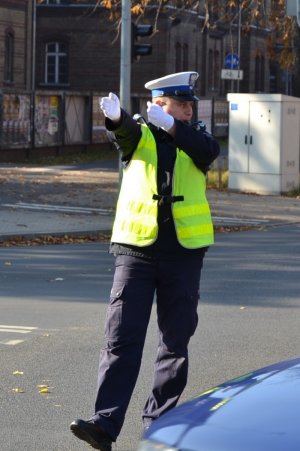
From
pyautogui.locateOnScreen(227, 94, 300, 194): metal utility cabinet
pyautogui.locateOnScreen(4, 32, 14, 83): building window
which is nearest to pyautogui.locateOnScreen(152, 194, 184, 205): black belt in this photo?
pyautogui.locateOnScreen(227, 94, 300, 194): metal utility cabinet

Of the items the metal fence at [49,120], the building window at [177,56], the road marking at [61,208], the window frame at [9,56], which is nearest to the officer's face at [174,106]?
the road marking at [61,208]

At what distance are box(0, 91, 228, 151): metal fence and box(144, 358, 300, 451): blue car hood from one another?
3050 centimetres

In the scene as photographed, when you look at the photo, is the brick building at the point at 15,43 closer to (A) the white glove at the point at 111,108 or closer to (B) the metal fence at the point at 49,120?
(B) the metal fence at the point at 49,120

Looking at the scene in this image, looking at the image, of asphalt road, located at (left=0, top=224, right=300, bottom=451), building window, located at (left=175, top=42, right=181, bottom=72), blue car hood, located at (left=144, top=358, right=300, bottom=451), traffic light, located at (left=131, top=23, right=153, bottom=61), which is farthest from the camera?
building window, located at (left=175, top=42, right=181, bottom=72)

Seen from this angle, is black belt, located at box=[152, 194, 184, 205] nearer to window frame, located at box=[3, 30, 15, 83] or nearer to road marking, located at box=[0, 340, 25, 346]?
road marking, located at box=[0, 340, 25, 346]

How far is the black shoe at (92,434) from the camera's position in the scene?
592 cm

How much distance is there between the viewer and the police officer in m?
6.07

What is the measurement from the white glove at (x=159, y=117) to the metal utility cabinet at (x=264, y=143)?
21488mm

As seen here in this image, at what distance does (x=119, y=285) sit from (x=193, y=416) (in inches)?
83.8

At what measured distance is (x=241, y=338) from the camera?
32.6 feet

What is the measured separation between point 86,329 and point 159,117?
455 centimetres

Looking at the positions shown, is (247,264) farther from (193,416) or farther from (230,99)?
(230,99)

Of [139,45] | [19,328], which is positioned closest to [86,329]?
[19,328]

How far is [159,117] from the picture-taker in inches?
234
